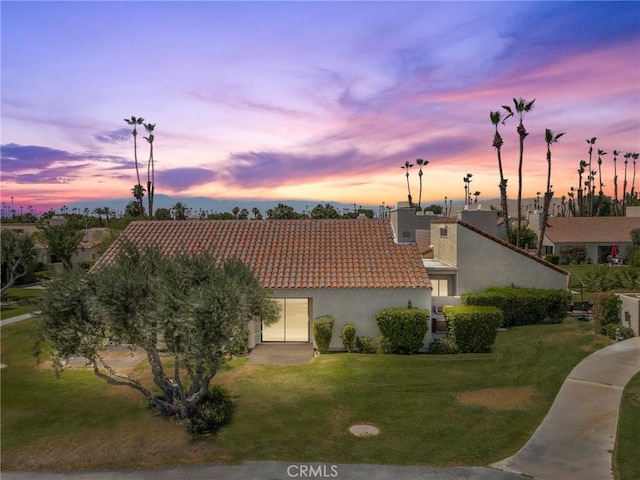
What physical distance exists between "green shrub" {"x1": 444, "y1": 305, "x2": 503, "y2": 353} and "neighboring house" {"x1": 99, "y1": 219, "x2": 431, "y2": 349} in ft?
5.12

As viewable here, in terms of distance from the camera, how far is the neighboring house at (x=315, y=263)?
2222 cm

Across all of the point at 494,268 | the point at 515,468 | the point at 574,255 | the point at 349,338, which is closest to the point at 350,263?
the point at 349,338

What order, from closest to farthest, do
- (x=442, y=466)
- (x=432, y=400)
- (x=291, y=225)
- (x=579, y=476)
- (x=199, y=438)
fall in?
(x=579, y=476)
(x=442, y=466)
(x=199, y=438)
(x=432, y=400)
(x=291, y=225)

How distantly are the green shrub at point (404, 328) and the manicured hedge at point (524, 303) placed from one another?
5183mm

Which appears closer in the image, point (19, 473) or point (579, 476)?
point (579, 476)

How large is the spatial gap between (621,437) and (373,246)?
15.0 metres

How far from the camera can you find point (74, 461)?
12469mm

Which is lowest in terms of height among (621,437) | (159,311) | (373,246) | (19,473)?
(19,473)

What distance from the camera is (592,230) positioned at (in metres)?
65.2

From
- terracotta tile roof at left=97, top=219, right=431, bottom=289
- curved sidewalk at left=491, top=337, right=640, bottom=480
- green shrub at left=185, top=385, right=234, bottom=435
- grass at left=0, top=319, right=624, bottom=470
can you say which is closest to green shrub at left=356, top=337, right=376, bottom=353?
grass at left=0, top=319, right=624, bottom=470

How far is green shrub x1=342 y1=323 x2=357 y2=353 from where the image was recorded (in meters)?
21.6

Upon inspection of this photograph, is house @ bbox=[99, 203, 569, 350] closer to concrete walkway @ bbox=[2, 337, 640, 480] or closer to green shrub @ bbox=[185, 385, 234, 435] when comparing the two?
green shrub @ bbox=[185, 385, 234, 435]

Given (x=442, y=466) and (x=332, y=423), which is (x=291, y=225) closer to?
(x=332, y=423)

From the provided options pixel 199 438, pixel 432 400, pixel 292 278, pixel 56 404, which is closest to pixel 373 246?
pixel 292 278
